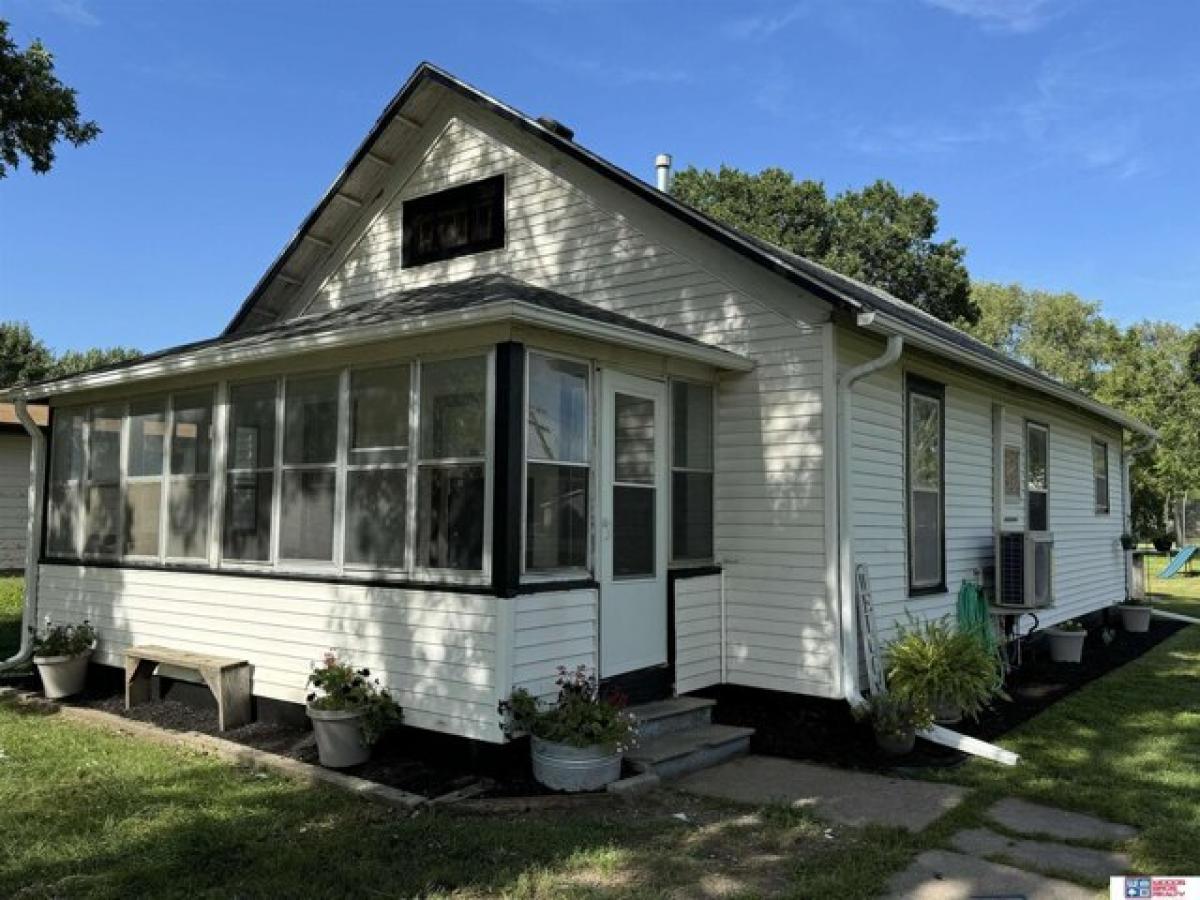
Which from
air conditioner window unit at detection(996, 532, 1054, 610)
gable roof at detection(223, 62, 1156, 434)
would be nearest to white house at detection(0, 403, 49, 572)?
gable roof at detection(223, 62, 1156, 434)

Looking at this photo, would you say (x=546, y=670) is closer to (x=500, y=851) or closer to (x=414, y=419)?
(x=500, y=851)

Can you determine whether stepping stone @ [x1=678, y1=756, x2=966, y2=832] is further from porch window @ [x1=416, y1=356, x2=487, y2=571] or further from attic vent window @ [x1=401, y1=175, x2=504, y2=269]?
attic vent window @ [x1=401, y1=175, x2=504, y2=269]

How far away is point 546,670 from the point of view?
5.63 metres

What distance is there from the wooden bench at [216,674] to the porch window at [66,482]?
1899 millimetres

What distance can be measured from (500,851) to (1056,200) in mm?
16843

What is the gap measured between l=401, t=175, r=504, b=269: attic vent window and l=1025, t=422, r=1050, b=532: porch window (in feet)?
21.5

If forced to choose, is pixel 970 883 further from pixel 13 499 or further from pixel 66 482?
pixel 13 499

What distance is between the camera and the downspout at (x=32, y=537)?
904 cm

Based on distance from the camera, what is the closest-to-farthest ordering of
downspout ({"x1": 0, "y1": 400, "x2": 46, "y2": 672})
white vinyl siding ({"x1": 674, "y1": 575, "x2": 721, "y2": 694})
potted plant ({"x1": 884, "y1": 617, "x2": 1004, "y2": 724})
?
potted plant ({"x1": 884, "y1": 617, "x2": 1004, "y2": 724}) → white vinyl siding ({"x1": 674, "y1": 575, "x2": 721, "y2": 694}) → downspout ({"x1": 0, "y1": 400, "x2": 46, "y2": 672})

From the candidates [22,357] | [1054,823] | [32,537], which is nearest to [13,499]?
[32,537]

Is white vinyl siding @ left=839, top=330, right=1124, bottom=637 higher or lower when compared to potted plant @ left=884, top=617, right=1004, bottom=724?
higher

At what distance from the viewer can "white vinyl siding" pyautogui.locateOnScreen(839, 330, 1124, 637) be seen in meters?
7.05

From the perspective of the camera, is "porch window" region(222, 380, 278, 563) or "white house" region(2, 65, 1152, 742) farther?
"porch window" region(222, 380, 278, 563)

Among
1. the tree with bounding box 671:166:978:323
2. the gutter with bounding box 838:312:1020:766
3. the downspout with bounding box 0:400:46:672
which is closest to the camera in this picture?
the gutter with bounding box 838:312:1020:766
